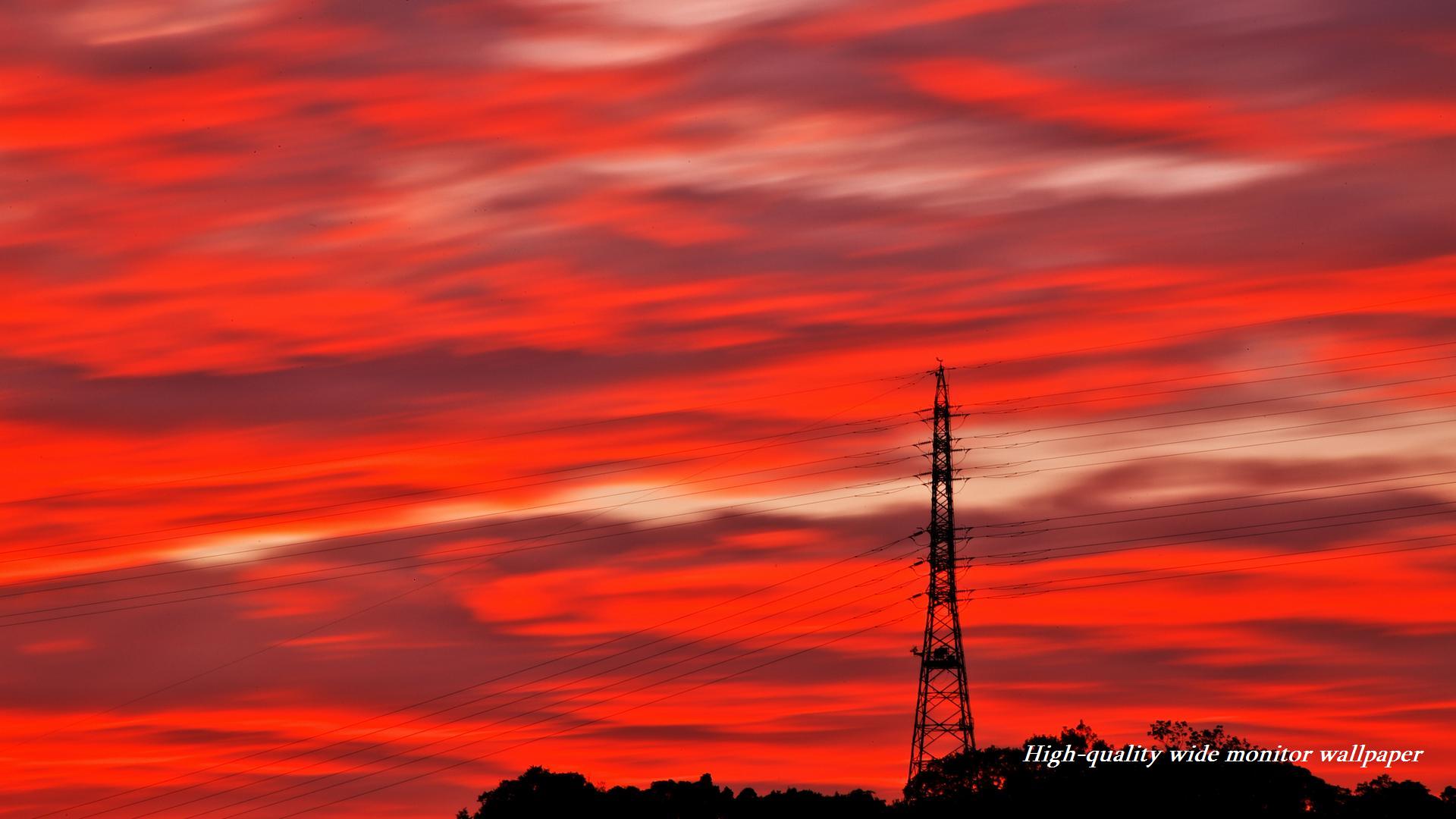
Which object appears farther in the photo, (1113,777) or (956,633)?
(1113,777)

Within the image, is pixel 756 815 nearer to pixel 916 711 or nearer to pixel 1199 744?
pixel 1199 744

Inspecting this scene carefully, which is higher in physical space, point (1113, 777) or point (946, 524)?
point (946, 524)

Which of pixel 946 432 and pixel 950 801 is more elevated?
pixel 946 432

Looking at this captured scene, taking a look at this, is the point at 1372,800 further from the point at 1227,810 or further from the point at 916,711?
the point at 916,711

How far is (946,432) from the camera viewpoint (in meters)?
133

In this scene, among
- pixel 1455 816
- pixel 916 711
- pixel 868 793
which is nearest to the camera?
pixel 916 711

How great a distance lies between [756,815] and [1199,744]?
50.0m

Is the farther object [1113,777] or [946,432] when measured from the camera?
[1113,777]

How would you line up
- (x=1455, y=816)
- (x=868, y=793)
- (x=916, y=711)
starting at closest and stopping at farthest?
1. (x=916, y=711)
2. (x=1455, y=816)
3. (x=868, y=793)

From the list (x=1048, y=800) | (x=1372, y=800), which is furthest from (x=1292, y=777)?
(x=1048, y=800)

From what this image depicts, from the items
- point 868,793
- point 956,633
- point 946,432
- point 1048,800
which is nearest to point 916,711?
point 956,633

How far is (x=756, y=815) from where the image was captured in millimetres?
195500

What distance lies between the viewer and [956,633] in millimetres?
129750

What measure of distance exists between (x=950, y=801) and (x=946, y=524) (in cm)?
3372
